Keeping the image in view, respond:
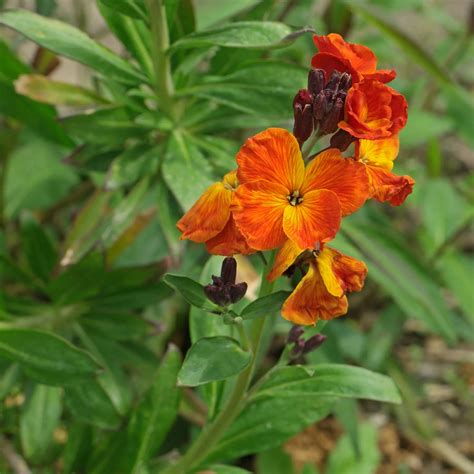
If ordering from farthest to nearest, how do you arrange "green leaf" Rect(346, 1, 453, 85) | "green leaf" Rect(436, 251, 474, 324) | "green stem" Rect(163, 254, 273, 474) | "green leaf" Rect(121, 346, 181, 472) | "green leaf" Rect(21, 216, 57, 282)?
1. "green leaf" Rect(436, 251, 474, 324)
2. "green leaf" Rect(346, 1, 453, 85)
3. "green leaf" Rect(21, 216, 57, 282)
4. "green leaf" Rect(121, 346, 181, 472)
5. "green stem" Rect(163, 254, 273, 474)

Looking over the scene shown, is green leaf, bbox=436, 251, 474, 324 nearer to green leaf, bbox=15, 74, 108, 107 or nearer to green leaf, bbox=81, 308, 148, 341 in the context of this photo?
green leaf, bbox=81, 308, 148, 341

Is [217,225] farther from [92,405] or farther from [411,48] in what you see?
[411,48]

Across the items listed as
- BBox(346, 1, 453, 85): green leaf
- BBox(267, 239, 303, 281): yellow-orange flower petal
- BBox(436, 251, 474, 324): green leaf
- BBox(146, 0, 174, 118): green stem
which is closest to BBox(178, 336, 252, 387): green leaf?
BBox(267, 239, 303, 281): yellow-orange flower petal

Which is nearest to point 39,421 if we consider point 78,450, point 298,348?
point 78,450

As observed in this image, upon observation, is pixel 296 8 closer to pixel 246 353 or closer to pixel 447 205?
pixel 447 205

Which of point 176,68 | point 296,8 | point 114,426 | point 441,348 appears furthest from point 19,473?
point 441,348

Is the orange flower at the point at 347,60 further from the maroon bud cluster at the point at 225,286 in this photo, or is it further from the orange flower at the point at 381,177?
the maroon bud cluster at the point at 225,286
